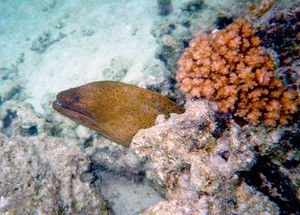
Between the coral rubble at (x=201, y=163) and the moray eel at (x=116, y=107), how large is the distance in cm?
56

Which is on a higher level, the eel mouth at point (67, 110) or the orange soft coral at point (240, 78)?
the orange soft coral at point (240, 78)

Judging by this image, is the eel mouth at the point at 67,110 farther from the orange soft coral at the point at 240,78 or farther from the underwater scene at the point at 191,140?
the orange soft coral at the point at 240,78

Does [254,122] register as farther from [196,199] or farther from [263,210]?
[196,199]

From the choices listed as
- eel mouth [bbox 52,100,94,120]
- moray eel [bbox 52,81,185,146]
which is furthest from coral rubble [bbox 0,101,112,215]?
moray eel [bbox 52,81,185,146]

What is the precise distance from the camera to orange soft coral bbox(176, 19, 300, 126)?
6.99 feet

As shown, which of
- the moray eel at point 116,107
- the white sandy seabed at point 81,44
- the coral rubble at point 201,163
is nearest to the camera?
the coral rubble at point 201,163

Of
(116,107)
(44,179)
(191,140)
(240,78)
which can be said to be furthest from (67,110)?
(240,78)

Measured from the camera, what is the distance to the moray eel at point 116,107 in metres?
2.97

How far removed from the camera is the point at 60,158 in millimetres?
2934

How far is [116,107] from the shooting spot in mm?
3037

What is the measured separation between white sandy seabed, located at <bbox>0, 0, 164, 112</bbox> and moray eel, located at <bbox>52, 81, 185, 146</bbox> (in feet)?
7.17

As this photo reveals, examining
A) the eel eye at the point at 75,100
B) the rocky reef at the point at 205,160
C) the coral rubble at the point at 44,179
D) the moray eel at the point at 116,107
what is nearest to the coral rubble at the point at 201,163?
the rocky reef at the point at 205,160

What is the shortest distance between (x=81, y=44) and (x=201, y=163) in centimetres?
1074

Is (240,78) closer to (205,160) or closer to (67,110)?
(205,160)
